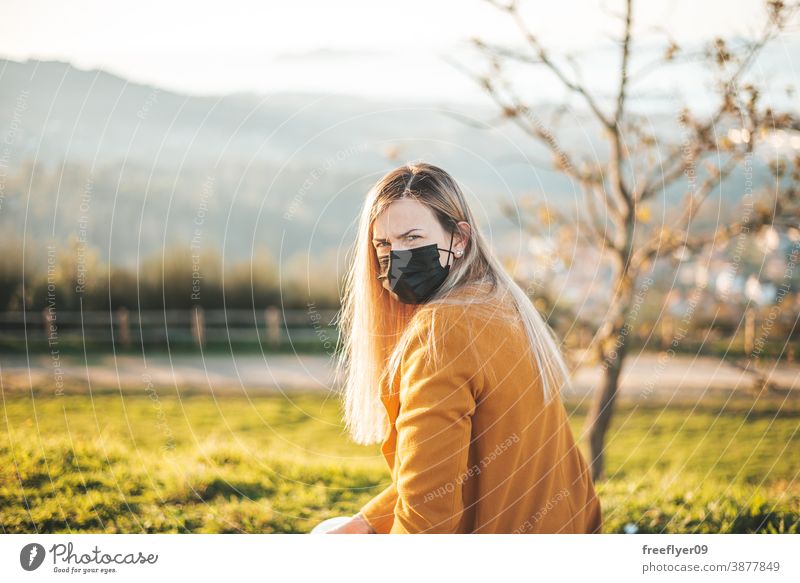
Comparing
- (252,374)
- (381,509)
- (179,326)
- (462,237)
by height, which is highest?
(462,237)

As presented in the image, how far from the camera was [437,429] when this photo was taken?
75.7 inches

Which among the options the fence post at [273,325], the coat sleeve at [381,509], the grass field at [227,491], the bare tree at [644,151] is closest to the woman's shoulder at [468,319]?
the coat sleeve at [381,509]

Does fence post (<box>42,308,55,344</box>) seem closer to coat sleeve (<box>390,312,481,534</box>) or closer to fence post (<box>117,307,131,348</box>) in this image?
fence post (<box>117,307,131,348</box>)

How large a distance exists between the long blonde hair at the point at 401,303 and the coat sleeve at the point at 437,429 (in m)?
0.14

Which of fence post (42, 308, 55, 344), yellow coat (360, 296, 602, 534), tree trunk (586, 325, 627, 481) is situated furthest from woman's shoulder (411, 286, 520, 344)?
fence post (42, 308, 55, 344)

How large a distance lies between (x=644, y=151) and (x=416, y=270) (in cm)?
249

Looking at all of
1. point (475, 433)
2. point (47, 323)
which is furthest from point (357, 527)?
point (47, 323)

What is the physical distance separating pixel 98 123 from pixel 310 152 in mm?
1506

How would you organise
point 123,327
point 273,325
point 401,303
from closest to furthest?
point 401,303 → point 123,327 → point 273,325

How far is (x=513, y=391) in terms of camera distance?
1977mm

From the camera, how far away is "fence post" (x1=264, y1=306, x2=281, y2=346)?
9031 millimetres

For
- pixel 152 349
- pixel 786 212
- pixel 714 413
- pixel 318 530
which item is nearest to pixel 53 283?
pixel 152 349

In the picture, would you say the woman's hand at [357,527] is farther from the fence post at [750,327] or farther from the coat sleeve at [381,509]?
the fence post at [750,327]

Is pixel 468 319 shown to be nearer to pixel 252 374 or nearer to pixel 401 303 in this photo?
pixel 401 303
